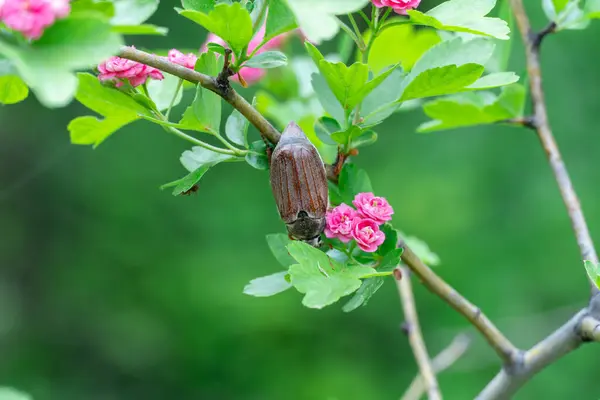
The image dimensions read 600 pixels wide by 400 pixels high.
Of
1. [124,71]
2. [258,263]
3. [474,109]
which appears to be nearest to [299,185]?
[124,71]

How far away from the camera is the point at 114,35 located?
381 mm

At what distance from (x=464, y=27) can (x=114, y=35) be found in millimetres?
245

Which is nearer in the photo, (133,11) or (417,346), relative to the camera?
(133,11)

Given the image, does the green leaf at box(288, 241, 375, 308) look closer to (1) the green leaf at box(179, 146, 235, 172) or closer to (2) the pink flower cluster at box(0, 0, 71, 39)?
(1) the green leaf at box(179, 146, 235, 172)

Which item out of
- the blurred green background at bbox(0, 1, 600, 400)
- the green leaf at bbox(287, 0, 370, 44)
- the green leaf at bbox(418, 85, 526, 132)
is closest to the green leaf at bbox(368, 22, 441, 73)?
the green leaf at bbox(418, 85, 526, 132)

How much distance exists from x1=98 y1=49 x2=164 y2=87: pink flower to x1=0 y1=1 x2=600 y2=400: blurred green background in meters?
1.56

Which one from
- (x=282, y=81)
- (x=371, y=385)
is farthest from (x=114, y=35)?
(x=371, y=385)

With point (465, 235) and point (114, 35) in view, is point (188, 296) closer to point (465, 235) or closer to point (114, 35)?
point (465, 235)

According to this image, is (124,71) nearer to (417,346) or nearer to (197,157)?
(197,157)

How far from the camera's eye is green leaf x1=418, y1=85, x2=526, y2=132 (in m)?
0.75

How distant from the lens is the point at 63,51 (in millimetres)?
381

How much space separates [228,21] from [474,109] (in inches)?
14.2

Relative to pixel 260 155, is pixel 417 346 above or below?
below

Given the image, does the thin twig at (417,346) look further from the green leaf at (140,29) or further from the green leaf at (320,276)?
the green leaf at (140,29)
